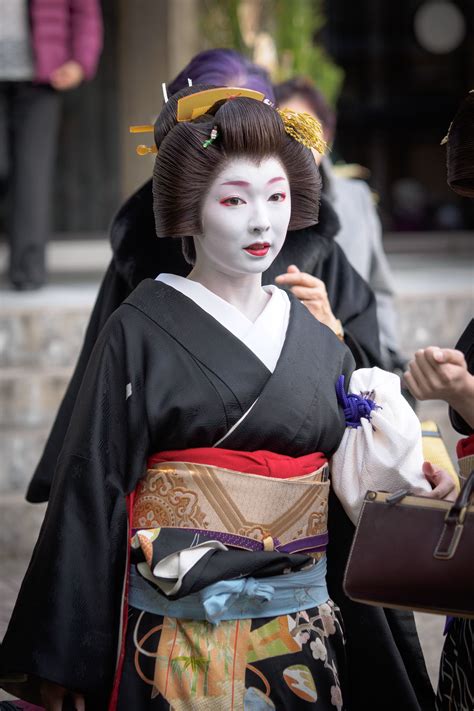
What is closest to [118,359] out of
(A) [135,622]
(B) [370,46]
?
(A) [135,622]

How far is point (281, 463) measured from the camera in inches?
103

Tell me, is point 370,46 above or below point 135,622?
above

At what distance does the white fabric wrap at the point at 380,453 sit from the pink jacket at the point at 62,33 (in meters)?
3.92

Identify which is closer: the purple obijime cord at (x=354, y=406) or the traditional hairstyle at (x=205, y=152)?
the traditional hairstyle at (x=205, y=152)

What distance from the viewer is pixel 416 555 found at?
92.3 inches

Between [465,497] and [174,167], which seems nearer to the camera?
[465,497]

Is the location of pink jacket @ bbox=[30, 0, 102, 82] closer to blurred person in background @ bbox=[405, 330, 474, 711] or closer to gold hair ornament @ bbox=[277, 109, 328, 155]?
gold hair ornament @ bbox=[277, 109, 328, 155]

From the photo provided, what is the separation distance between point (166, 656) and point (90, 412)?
0.57m

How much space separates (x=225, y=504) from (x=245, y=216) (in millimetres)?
647

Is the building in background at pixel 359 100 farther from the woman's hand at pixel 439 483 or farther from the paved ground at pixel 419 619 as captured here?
the woman's hand at pixel 439 483

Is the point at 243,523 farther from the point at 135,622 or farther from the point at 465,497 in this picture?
the point at 465,497

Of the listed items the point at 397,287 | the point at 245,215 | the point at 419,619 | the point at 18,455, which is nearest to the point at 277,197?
the point at 245,215

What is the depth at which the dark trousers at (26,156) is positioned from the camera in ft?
20.6

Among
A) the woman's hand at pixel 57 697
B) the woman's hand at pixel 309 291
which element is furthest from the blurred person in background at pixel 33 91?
the woman's hand at pixel 57 697
